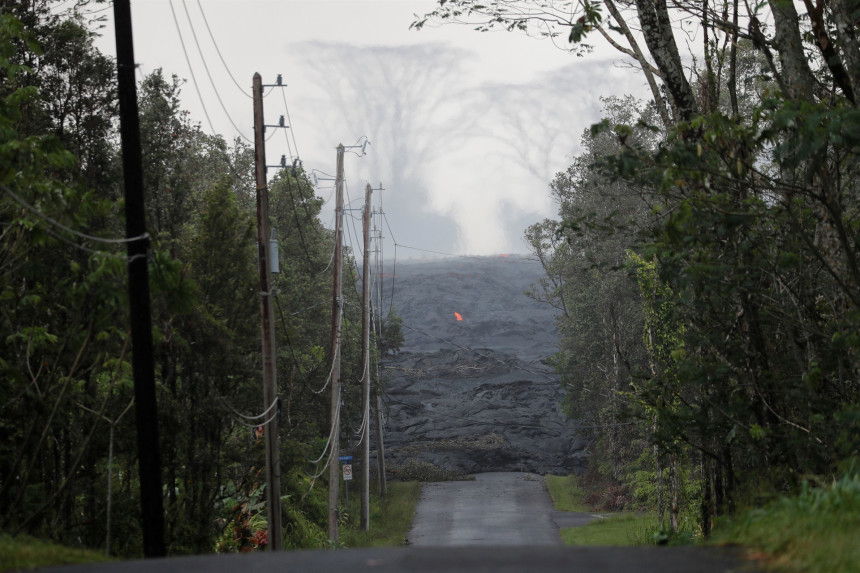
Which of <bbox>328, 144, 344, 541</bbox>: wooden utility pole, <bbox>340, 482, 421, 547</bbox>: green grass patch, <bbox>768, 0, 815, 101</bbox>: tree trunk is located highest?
<bbox>768, 0, 815, 101</bbox>: tree trunk

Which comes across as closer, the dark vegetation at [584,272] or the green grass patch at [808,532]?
the green grass patch at [808,532]

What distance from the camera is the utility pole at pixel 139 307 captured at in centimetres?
1151

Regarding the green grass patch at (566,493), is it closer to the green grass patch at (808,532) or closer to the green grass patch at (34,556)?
Answer: the green grass patch at (34,556)

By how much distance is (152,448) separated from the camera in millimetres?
11602

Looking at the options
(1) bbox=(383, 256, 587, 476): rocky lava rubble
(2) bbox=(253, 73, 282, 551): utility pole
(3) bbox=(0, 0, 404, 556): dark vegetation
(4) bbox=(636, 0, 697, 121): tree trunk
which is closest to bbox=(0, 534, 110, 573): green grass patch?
(3) bbox=(0, 0, 404, 556): dark vegetation

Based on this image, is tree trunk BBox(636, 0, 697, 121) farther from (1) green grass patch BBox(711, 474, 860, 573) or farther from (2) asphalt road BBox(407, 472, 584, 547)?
(2) asphalt road BBox(407, 472, 584, 547)

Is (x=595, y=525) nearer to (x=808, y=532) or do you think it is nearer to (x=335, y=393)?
(x=335, y=393)

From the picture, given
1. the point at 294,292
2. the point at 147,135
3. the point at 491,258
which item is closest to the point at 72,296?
the point at 147,135

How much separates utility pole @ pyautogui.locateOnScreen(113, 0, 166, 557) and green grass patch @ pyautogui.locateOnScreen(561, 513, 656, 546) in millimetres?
20265

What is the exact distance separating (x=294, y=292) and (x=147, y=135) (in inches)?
566

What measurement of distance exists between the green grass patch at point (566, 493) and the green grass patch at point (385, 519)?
23.0 ft

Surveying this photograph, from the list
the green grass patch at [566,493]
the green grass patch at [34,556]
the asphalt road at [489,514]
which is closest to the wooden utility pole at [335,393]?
the asphalt road at [489,514]

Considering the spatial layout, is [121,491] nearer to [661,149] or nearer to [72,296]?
[72,296]

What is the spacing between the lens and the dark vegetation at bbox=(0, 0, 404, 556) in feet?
42.1
